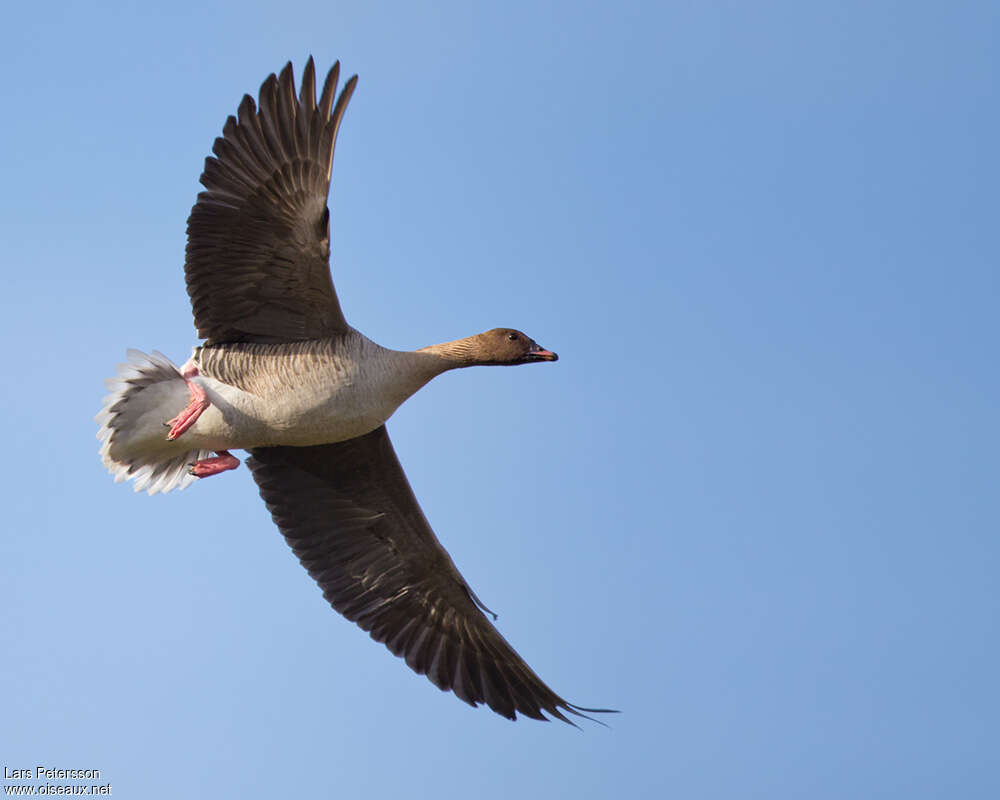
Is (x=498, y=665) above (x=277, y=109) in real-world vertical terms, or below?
below

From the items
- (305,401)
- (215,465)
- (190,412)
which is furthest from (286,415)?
(215,465)

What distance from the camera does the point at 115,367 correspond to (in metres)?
10.5

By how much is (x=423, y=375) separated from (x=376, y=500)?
1777 mm

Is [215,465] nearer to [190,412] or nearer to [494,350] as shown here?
[190,412]

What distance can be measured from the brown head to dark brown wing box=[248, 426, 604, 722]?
1110 millimetres

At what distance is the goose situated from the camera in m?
9.91

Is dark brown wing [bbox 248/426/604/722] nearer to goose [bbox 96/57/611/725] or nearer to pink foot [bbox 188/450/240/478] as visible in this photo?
goose [bbox 96/57/611/725]

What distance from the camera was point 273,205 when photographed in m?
9.95

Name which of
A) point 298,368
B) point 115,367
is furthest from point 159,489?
point 298,368

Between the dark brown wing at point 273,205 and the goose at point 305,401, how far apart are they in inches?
0.4

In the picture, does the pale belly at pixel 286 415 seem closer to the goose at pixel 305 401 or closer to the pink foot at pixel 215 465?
the goose at pixel 305 401

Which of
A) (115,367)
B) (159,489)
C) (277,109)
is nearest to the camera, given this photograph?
(277,109)

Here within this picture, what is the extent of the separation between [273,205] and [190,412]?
6.03 ft

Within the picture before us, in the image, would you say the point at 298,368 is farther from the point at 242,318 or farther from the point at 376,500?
the point at 376,500
